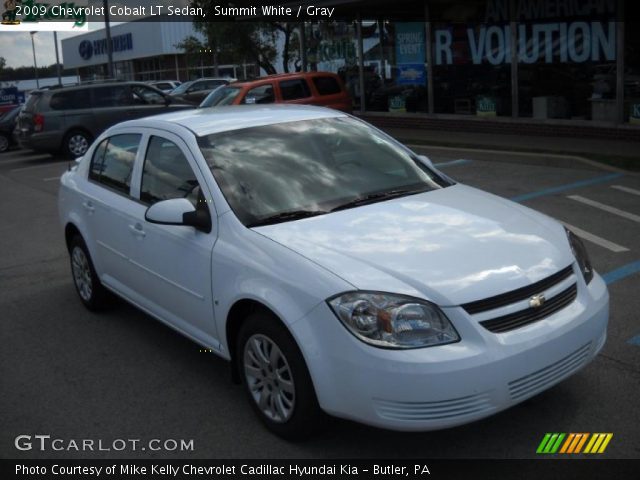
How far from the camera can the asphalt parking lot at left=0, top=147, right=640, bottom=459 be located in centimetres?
386

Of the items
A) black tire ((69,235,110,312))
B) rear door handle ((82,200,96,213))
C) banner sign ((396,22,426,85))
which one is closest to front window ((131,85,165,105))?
banner sign ((396,22,426,85))

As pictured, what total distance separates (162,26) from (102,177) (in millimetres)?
47976

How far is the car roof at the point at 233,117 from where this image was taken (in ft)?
16.2

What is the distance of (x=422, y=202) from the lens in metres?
4.50

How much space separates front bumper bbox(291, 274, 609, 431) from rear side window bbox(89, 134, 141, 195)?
243cm

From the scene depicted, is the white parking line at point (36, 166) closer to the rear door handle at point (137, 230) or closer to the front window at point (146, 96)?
the front window at point (146, 96)

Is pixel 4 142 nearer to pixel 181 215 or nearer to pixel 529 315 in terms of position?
pixel 181 215

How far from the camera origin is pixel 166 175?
496cm

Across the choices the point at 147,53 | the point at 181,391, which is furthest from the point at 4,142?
the point at 147,53

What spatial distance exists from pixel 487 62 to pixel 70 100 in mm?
9780

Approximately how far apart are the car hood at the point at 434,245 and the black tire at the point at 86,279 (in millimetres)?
2486

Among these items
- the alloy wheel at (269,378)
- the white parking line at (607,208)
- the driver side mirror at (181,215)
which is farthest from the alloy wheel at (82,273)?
the white parking line at (607,208)

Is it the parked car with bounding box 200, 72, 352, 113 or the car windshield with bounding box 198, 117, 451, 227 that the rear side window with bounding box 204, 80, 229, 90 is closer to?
the parked car with bounding box 200, 72, 352, 113

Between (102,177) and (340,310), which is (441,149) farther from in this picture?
(340,310)
